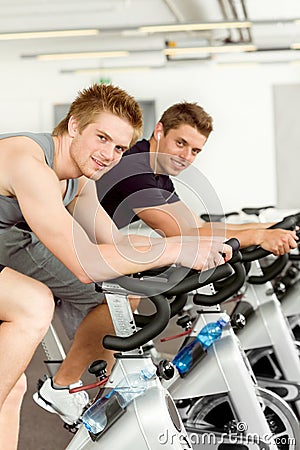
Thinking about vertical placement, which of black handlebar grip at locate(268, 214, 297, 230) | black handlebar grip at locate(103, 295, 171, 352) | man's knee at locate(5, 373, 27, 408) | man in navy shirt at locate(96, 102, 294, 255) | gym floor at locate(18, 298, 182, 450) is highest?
man in navy shirt at locate(96, 102, 294, 255)

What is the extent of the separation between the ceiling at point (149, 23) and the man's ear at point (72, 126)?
5.53 meters

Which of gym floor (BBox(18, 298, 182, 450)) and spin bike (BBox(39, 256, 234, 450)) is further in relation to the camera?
gym floor (BBox(18, 298, 182, 450))

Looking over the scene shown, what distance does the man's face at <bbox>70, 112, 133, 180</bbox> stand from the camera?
2.33m

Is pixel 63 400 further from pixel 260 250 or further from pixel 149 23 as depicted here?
pixel 149 23

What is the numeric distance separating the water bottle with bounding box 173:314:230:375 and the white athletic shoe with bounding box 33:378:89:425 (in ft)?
1.10

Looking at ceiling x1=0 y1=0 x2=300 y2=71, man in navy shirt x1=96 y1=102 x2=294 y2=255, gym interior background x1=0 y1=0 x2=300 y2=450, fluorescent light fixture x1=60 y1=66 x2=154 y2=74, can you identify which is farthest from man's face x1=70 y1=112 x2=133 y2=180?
gym interior background x1=0 y1=0 x2=300 y2=450

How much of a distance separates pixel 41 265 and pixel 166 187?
2.04ft

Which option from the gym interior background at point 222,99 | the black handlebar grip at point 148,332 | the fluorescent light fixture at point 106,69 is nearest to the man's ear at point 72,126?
the black handlebar grip at point 148,332

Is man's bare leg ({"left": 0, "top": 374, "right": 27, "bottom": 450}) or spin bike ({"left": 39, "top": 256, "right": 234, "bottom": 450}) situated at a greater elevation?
spin bike ({"left": 39, "top": 256, "right": 234, "bottom": 450})

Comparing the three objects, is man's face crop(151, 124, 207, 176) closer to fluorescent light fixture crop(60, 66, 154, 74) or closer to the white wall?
fluorescent light fixture crop(60, 66, 154, 74)

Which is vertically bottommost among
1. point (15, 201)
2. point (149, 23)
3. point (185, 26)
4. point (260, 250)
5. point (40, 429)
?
point (40, 429)

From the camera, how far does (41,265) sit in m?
2.89

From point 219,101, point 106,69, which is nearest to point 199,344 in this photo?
point 106,69

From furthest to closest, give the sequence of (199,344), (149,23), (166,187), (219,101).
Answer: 1. (219,101)
2. (149,23)
3. (166,187)
4. (199,344)
